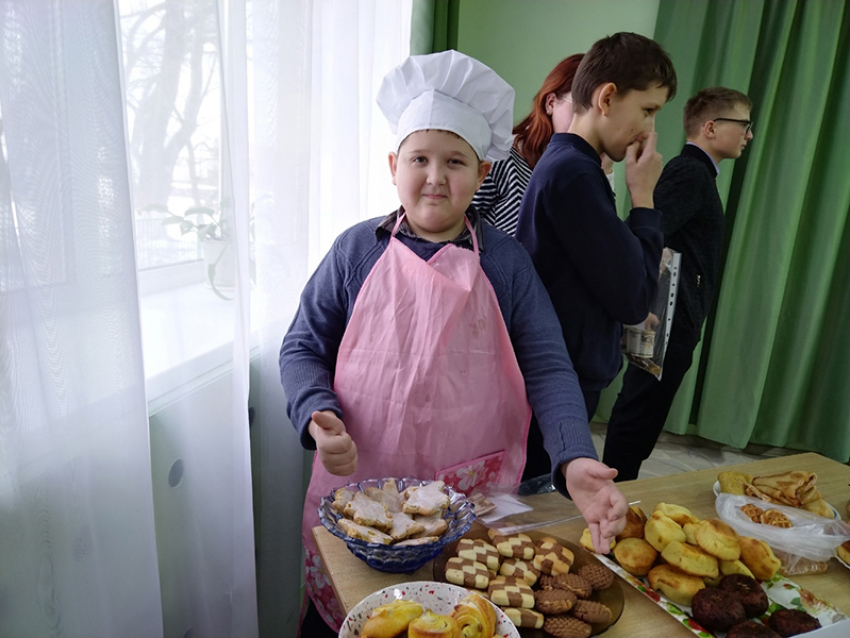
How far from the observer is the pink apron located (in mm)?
867

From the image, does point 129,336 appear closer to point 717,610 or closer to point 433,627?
point 433,627

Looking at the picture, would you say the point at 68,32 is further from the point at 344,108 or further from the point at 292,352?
the point at 344,108

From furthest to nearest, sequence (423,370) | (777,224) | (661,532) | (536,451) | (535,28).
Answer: (535,28) < (777,224) < (536,451) < (423,370) < (661,532)

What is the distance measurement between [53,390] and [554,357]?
2.26 feet

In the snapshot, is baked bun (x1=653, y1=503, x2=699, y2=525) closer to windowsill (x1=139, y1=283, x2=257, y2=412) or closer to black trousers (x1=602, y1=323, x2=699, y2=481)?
windowsill (x1=139, y1=283, x2=257, y2=412)

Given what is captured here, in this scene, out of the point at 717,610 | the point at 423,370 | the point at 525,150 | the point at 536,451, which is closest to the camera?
the point at 717,610

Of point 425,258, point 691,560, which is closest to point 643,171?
point 425,258

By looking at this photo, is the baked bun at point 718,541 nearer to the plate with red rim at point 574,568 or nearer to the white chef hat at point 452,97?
the plate with red rim at point 574,568

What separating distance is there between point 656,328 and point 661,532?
68 cm

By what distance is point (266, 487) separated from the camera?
4.08 feet

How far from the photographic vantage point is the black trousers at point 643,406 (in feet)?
→ 6.50

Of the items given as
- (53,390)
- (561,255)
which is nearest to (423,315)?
(561,255)

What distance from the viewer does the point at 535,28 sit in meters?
2.92

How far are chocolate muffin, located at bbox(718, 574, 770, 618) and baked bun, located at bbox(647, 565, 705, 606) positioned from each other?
3 centimetres
